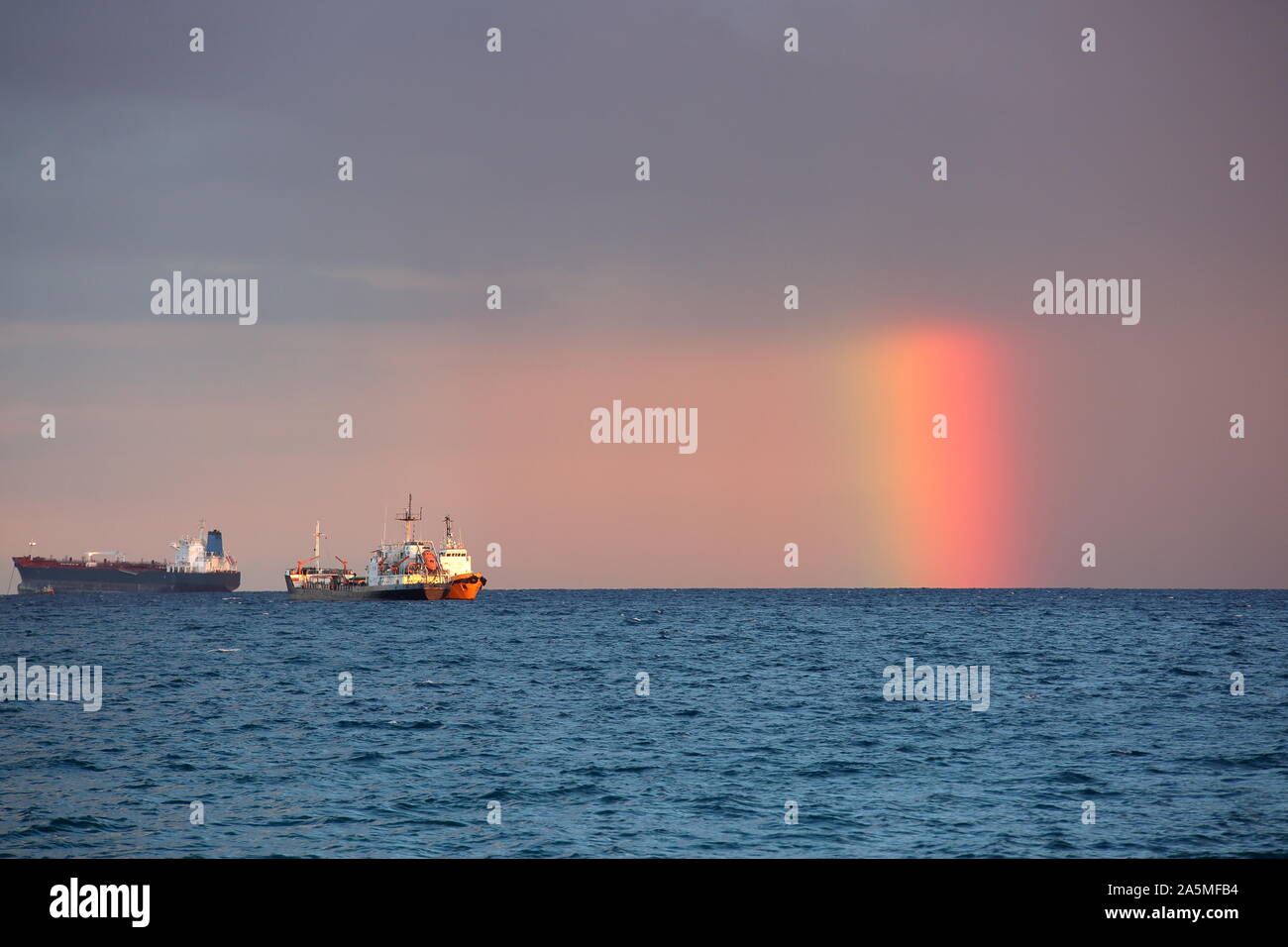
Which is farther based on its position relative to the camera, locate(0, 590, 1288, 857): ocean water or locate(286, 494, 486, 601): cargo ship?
locate(286, 494, 486, 601): cargo ship

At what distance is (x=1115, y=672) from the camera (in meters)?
63.9

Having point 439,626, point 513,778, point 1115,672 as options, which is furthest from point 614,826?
point 439,626

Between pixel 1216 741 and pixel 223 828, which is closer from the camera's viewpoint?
pixel 223 828

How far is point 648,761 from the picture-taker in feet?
108

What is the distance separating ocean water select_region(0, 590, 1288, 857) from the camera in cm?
2302

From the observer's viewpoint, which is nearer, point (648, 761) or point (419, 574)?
point (648, 761)

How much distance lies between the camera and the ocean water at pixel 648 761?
23016mm

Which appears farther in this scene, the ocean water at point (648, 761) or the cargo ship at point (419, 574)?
the cargo ship at point (419, 574)
